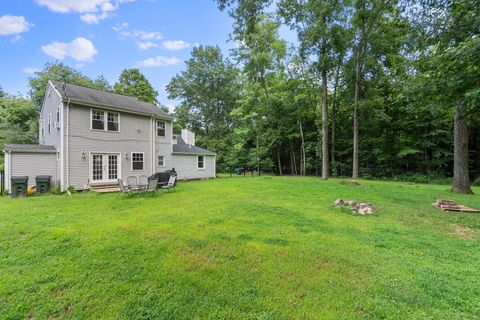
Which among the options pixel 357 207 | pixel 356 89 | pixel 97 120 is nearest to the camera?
pixel 357 207

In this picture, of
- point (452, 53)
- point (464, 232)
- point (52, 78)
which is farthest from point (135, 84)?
point (464, 232)

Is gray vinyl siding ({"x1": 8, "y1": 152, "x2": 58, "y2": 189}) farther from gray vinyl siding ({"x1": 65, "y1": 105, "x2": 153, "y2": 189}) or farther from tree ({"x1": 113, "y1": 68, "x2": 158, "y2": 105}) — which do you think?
tree ({"x1": 113, "y1": 68, "x2": 158, "y2": 105})

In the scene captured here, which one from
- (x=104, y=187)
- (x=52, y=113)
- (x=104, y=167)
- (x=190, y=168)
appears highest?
(x=52, y=113)

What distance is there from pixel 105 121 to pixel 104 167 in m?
2.57

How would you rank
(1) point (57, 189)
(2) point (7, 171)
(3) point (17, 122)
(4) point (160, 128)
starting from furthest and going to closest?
1. (3) point (17, 122)
2. (4) point (160, 128)
3. (2) point (7, 171)
4. (1) point (57, 189)

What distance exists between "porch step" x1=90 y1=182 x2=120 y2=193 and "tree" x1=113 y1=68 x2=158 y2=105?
20.2 meters

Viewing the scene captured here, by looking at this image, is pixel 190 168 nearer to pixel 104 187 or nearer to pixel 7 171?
pixel 104 187

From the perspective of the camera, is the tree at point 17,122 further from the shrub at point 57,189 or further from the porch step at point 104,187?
the porch step at point 104,187

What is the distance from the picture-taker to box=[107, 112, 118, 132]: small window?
13095 millimetres

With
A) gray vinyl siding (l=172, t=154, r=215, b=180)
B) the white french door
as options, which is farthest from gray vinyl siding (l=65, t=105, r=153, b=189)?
gray vinyl siding (l=172, t=154, r=215, b=180)

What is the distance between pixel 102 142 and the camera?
41.6 ft

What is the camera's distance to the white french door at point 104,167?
1235cm

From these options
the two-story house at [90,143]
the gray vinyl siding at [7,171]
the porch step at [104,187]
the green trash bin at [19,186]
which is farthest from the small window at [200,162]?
the gray vinyl siding at [7,171]

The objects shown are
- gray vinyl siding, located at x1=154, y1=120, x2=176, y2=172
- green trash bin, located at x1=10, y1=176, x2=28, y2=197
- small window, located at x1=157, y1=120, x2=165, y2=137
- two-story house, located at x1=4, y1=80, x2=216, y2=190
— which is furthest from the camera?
small window, located at x1=157, y1=120, x2=165, y2=137
